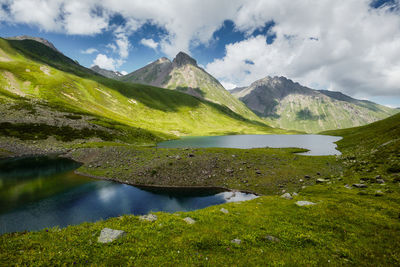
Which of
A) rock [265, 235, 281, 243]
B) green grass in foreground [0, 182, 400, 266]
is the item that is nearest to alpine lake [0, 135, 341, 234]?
green grass in foreground [0, 182, 400, 266]

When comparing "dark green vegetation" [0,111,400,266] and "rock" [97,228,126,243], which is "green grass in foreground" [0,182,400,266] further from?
"rock" [97,228,126,243]

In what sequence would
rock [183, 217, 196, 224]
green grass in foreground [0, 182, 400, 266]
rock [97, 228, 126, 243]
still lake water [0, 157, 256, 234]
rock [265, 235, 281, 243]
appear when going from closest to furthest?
green grass in foreground [0, 182, 400, 266] < rock [97, 228, 126, 243] < rock [265, 235, 281, 243] < rock [183, 217, 196, 224] < still lake water [0, 157, 256, 234]

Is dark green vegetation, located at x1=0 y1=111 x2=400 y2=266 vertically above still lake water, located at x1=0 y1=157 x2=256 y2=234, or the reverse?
dark green vegetation, located at x1=0 y1=111 x2=400 y2=266

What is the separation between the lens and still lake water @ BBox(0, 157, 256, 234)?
27031 millimetres

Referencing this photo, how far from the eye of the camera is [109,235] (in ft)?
40.4

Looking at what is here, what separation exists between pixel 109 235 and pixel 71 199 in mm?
29166

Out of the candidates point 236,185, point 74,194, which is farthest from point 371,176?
point 74,194

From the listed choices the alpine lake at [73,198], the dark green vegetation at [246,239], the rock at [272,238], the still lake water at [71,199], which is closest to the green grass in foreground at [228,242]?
the dark green vegetation at [246,239]

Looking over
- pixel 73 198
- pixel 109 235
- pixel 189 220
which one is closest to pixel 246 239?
pixel 189 220

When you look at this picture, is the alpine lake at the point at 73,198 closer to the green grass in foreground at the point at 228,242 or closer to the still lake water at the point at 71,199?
the still lake water at the point at 71,199

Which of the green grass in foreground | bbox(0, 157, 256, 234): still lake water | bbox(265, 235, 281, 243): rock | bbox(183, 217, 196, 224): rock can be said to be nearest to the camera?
the green grass in foreground

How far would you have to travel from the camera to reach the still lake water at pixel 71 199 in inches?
1064

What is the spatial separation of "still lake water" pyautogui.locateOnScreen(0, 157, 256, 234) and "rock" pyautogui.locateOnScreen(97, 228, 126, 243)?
709 inches

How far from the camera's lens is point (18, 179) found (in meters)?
41.7
